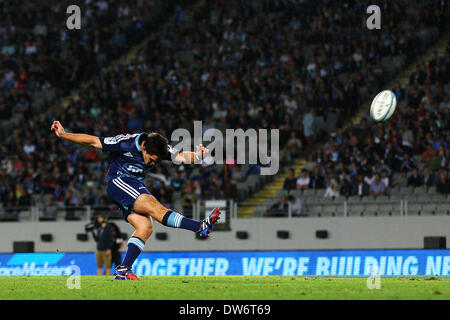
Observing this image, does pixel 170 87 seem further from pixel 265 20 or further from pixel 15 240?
pixel 15 240

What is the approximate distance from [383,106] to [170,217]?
1137cm

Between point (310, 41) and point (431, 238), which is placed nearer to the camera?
point (431, 238)

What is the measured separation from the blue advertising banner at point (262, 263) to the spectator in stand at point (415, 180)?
2420mm

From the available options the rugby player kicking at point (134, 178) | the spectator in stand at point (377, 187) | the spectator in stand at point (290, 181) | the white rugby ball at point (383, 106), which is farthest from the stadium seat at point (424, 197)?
the rugby player kicking at point (134, 178)

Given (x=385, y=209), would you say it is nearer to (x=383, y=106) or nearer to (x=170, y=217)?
(x=383, y=106)

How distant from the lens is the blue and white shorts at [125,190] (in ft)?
43.0

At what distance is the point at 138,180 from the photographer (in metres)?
13.4

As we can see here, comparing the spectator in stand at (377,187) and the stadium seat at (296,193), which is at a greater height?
the spectator in stand at (377,187)

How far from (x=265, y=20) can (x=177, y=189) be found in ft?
34.2

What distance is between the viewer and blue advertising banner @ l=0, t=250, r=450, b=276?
2322 centimetres

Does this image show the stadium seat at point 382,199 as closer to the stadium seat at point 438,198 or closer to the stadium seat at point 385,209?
the stadium seat at point 385,209

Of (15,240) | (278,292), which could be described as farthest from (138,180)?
(15,240)

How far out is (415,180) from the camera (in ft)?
82.7

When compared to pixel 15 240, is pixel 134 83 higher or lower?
higher
